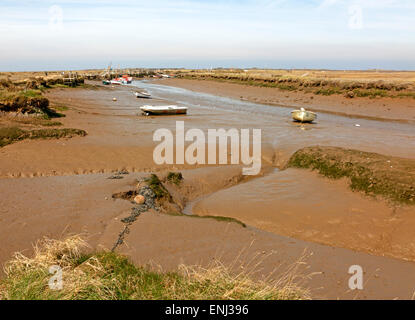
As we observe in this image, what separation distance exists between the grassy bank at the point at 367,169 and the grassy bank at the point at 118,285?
5.85 m

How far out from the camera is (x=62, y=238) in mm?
6441

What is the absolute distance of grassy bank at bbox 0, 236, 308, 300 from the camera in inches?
146

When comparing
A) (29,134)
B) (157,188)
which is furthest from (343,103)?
(29,134)

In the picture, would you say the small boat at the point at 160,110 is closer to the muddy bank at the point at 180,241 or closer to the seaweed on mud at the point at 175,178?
the seaweed on mud at the point at 175,178

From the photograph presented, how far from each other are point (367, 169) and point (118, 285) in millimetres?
8464

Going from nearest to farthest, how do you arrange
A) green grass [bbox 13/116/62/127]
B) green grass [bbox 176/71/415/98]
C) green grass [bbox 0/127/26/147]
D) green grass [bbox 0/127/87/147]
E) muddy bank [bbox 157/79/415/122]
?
green grass [bbox 0/127/26/147] < green grass [bbox 0/127/87/147] < green grass [bbox 13/116/62/127] < muddy bank [bbox 157/79/415/122] < green grass [bbox 176/71/415/98]

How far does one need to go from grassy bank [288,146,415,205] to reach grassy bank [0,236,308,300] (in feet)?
19.2

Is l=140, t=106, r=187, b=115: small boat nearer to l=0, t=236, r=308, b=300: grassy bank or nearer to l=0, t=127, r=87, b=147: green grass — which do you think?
l=0, t=127, r=87, b=147: green grass

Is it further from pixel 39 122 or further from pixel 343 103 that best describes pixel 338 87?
pixel 39 122

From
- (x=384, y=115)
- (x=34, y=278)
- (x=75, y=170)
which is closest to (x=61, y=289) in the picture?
(x=34, y=278)

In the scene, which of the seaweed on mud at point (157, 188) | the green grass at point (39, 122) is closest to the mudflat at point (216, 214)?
the seaweed on mud at point (157, 188)

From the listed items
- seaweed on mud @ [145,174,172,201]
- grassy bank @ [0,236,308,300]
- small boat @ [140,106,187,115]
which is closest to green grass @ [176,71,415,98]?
small boat @ [140,106,187,115]

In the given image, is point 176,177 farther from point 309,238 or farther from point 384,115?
point 384,115

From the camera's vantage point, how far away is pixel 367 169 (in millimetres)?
9828
